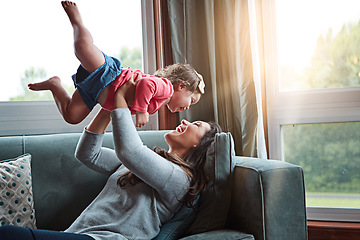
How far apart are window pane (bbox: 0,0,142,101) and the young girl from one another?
1008 mm

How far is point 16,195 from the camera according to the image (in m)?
1.74

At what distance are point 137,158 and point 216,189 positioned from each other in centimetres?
38

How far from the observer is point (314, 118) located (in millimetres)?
2418

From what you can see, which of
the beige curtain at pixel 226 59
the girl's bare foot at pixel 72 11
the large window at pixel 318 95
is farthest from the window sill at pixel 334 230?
the girl's bare foot at pixel 72 11

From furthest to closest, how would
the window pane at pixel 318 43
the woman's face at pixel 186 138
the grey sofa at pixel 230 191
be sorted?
A: the window pane at pixel 318 43
the woman's face at pixel 186 138
the grey sofa at pixel 230 191

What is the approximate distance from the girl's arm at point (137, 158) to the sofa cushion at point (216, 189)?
13cm

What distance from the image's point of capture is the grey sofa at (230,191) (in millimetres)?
1474

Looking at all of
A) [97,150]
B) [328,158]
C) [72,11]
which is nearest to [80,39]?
[72,11]

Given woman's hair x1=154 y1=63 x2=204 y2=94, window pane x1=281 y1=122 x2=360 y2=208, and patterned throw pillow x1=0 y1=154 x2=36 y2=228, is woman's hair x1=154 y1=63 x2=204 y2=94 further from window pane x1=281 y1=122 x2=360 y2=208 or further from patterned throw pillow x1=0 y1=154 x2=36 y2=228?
window pane x1=281 y1=122 x2=360 y2=208

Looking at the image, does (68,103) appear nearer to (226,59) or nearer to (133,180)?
(133,180)

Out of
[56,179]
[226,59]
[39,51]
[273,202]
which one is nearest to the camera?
[273,202]

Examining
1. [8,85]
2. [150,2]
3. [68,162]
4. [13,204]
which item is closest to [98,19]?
[150,2]

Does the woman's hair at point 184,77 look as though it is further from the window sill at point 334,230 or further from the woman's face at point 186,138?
the window sill at point 334,230

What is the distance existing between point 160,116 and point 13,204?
1.20m
